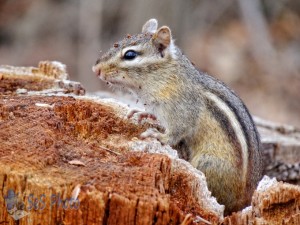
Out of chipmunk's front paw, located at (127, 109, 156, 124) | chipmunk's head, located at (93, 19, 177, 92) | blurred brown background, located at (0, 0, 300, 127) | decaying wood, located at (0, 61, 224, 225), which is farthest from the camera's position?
blurred brown background, located at (0, 0, 300, 127)

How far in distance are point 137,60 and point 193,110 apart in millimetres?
604

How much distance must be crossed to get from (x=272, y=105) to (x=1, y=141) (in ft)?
26.1

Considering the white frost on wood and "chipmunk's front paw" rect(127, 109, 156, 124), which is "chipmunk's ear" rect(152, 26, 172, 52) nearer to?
"chipmunk's front paw" rect(127, 109, 156, 124)

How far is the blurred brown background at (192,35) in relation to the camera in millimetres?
11977

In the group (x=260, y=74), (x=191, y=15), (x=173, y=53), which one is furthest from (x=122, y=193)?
(x=191, y=15)

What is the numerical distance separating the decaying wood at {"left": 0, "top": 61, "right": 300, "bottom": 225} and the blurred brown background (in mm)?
7074

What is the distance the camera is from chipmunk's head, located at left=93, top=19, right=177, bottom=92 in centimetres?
538

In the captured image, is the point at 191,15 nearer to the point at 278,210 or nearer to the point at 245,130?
the point at 245,130

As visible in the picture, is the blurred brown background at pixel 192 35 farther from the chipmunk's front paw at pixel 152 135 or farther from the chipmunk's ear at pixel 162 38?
the chipmunk's front paw at pixel 152 135

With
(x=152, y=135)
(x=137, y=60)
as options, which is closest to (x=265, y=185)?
(x=152, y=135)

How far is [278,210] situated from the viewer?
3854 mm

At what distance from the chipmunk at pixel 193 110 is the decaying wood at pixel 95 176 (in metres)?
0.44

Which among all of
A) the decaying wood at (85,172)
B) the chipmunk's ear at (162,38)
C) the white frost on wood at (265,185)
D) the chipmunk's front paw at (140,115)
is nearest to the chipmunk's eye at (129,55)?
the chipmunk's ear at (162,38)

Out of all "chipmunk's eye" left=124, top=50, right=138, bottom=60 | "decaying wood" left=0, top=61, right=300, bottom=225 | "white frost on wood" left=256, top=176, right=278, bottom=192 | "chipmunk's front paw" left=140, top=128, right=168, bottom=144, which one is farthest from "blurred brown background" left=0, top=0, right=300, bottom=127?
"white frost on wood" left=256, top=176, right=278, bottom=192
